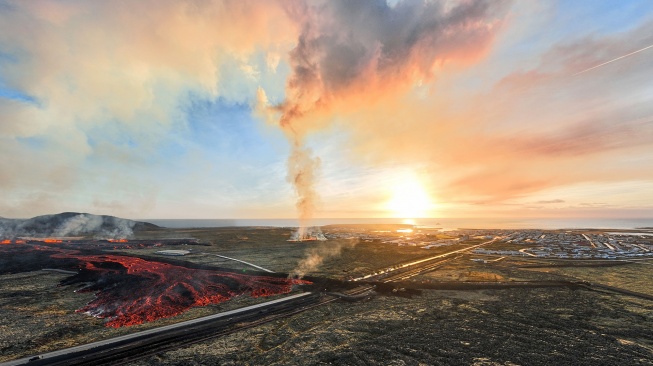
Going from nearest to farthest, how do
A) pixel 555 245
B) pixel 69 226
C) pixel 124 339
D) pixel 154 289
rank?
1. pixel 124 339
2. pixel 154 289
3. pixel 555 245
4. pixel 69 226

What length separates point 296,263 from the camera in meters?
55.3

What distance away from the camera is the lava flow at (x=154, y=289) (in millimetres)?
27047

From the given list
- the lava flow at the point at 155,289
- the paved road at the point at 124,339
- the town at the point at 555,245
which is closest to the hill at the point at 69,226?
the lava flow at the point at 155,289

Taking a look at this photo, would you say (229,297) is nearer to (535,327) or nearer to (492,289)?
(535,327)

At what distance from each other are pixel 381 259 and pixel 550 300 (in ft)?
108

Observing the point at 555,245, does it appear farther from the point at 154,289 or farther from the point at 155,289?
the point at 154,289

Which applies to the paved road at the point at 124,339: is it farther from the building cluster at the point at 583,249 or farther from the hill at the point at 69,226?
the hill at the point at 69,226

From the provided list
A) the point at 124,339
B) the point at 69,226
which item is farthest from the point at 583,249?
the point at 69,226

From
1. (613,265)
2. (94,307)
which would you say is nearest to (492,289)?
(613,265)

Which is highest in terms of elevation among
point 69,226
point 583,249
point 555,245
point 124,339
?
point 69,226

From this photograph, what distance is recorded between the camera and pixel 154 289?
111 feet

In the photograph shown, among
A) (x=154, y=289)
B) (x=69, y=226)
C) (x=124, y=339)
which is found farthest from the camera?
(x=69, y=226)

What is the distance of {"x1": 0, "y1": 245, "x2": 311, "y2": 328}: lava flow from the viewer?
2705cm

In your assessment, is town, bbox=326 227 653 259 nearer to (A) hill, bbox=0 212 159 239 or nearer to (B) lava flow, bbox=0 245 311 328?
(B) lava flow, bbox=0 245 311 328
